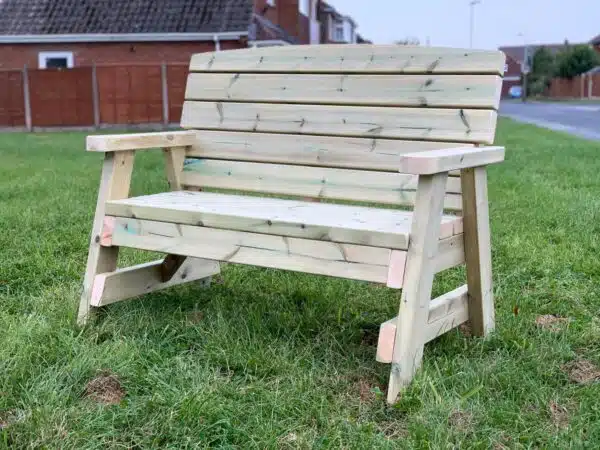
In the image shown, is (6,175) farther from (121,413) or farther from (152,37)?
(152,37)

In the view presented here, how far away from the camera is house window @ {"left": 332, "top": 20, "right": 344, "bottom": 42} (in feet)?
116

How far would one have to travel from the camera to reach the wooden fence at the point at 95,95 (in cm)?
1764

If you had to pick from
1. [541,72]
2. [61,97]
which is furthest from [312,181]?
[541,72]

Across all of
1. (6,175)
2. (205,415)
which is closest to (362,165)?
(205,415)

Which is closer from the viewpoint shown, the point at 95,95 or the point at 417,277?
the point at 417,277

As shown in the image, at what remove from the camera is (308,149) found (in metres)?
3.08

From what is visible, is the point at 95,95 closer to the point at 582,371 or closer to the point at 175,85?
the point at 175,85

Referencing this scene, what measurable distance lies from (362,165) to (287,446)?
4.28ft

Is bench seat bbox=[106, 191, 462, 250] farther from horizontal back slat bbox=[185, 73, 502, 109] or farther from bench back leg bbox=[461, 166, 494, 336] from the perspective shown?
horizontal back slat bbox=[185, 73, 502, 109]

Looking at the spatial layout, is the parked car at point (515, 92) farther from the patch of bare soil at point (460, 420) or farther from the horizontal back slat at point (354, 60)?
the patch of bare soil at point (460, 420)

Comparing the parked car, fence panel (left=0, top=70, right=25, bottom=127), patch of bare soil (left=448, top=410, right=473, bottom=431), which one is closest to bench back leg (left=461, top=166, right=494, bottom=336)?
patch of bare soil (left=448, top=410, right=473, bottom=431)

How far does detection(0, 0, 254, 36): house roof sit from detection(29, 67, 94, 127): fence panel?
8.90ft

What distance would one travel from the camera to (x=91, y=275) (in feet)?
9.36

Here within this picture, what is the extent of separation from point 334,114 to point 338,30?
113 ft
